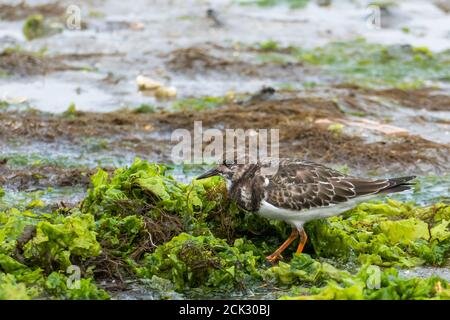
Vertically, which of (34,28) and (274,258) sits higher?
(34,28)

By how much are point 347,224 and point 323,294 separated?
191 cm

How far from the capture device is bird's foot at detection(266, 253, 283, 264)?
701 centimetres

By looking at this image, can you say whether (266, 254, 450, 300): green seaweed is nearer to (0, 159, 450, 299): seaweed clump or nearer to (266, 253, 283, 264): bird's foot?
(0, 159, 450, 299): seaweed clump

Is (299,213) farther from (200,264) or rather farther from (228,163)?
(200,264)

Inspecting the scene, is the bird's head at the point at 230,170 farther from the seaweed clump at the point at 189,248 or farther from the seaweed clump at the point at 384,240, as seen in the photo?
the seaweed clump at the point at 384,240

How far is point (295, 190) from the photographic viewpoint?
23.2ft

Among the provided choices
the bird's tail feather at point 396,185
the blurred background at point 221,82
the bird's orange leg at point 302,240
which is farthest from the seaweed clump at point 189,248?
the blurred background at point 221,82

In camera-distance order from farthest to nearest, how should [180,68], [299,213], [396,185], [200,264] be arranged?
[180,68] → [396,185] → [299,213] → [200,264]

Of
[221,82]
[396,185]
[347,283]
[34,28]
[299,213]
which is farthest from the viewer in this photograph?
[34,28]

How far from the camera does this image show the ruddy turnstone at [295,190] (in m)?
7.00

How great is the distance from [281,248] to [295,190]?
0.48 m

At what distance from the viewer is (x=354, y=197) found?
7.18 m

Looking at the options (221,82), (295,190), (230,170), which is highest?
(221,82)

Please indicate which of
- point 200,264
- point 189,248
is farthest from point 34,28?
point 200,264
